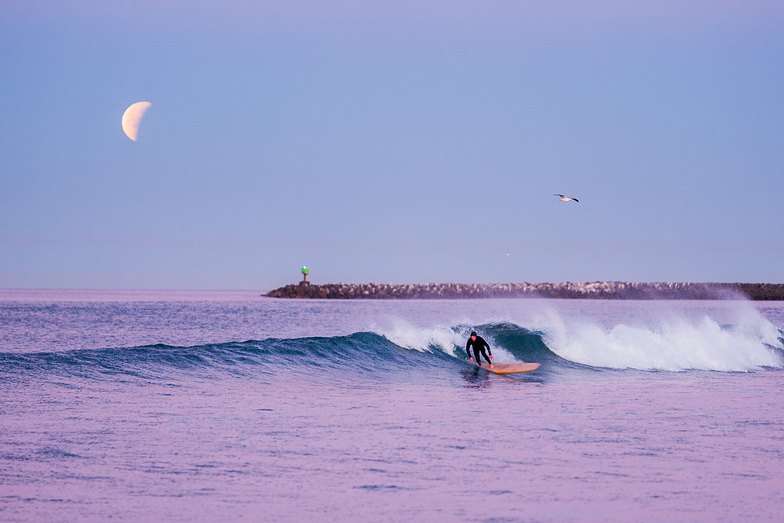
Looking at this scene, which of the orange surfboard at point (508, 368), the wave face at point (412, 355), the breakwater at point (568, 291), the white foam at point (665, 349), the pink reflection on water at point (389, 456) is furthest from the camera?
the breakwater at point (568, 291)

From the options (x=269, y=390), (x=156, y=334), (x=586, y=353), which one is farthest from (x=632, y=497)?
(x=156, y=334)

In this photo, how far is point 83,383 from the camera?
1861 centimetres

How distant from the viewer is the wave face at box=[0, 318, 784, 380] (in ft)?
71.7

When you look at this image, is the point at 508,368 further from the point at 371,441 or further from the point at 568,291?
the point at 568,291

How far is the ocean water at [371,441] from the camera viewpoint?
8172mm

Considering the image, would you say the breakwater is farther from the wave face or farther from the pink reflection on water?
the pink reflection on water

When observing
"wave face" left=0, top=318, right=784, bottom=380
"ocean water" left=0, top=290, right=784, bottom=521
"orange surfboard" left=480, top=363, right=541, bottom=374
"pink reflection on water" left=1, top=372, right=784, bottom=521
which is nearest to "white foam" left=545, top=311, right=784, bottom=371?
"wave face" left=0, top=318, right=784, bottom=380

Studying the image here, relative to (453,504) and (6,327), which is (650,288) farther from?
(453,504)

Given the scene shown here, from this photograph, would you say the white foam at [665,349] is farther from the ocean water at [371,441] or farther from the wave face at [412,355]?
the ocean water at [371,441]

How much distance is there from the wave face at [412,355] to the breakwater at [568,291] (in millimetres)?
75056

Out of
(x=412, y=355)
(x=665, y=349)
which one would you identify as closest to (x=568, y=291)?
(x=665, y=349)

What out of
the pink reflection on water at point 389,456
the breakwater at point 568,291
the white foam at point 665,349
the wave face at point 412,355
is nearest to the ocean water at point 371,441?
the pink reflection on water at point 389,456

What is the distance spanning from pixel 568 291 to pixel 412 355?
273 feet

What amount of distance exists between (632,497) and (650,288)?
107m
